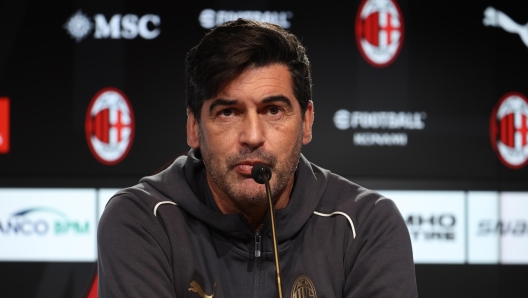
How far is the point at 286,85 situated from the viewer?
152cm

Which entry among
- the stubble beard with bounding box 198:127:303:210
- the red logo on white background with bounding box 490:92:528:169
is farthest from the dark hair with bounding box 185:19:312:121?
the red logo on white background with bounding box 490:92:528:169

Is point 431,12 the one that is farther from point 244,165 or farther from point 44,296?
point 44,296

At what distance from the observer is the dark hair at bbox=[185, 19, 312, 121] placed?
1.47m

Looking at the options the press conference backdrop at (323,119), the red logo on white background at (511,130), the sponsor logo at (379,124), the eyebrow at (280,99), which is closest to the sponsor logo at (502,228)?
the press conference backdrop at (323,119)

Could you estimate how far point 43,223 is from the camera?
2.85 m

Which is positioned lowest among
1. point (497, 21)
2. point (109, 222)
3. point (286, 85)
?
point (109, 222)

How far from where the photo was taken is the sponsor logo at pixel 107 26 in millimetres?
2863

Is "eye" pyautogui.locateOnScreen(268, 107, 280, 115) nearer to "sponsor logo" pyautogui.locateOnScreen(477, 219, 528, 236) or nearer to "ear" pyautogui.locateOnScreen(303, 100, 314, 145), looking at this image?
"ear" pyautogui.locateOnScreen(303, 100, 314, 145)

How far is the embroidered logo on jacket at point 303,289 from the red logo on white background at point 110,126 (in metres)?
1.56

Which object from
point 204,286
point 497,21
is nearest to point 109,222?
point 204,286

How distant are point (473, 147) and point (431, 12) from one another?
0.64 meters

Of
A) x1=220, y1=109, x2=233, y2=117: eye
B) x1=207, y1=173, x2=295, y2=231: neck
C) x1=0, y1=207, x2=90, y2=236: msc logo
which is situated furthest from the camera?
x1=0, y1=207, x2=90, y2=236: msc logo

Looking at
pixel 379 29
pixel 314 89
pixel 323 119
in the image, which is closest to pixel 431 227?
pixel 323 119

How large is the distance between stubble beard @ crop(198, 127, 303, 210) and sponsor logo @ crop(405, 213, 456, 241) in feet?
4.93
